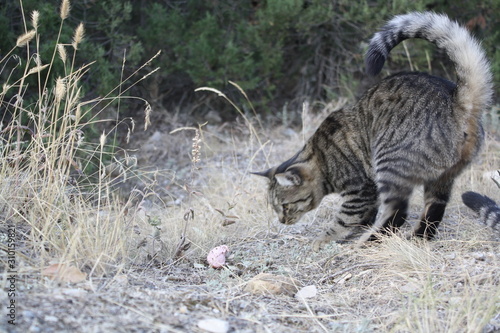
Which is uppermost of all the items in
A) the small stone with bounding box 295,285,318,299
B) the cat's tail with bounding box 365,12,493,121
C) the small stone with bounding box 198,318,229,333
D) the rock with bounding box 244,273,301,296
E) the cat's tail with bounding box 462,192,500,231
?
the cat's tail with bounding box 365,12,493,121

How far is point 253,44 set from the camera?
761 centimetres

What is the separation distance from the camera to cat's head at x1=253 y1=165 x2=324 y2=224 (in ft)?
14.2

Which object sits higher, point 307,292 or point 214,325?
point 214,325

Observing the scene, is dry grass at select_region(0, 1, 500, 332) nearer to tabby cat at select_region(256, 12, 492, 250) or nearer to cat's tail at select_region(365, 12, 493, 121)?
tabby cat at select_region(256, 12, 492, 250)

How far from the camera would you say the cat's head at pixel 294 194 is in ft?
14.2

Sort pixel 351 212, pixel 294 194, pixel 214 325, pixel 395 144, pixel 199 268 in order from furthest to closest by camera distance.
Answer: pixel 294 194 < pixel 351 212 < pixel 395 144 < pixel 199 268 < pixel 214 325

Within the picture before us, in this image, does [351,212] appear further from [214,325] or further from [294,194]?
[214,325]

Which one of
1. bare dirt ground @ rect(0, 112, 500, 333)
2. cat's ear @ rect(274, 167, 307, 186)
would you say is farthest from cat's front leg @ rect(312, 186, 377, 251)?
cat's ear @ rect(274, 167, 307, 186)

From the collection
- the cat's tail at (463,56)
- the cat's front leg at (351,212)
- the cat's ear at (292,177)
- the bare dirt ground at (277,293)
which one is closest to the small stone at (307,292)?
the bare dirt ground at (277,293)

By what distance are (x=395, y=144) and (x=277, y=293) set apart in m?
1.37

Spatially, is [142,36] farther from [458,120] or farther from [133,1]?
[458,120]

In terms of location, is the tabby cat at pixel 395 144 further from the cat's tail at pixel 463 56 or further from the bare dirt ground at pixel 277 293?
the bare dirt ground at pixel 277 293

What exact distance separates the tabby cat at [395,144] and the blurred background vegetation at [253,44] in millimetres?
2841

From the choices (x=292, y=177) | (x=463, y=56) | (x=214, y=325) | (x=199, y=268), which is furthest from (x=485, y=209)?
(x=214, y=325)
